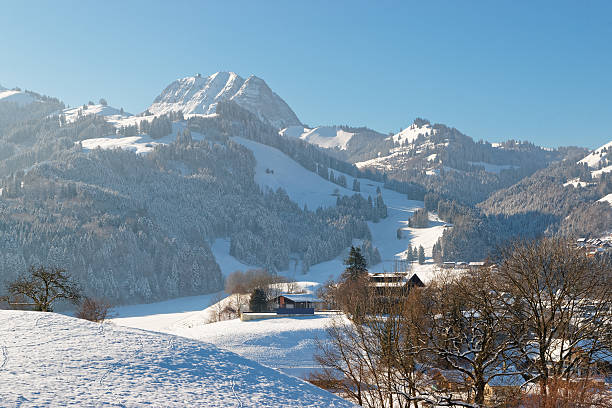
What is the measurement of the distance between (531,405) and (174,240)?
177 metres

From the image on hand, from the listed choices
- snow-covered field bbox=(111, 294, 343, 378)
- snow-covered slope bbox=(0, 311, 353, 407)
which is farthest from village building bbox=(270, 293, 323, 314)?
snow-covered slope bbox=(0, 311, 353, 407)

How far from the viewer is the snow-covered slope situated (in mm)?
15141

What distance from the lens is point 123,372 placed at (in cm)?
1733

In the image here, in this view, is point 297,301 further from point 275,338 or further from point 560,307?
point 560,307

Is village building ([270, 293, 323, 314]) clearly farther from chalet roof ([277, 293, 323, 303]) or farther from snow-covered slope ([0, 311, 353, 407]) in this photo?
snow-covered slope ([0, 311, 353, 407])

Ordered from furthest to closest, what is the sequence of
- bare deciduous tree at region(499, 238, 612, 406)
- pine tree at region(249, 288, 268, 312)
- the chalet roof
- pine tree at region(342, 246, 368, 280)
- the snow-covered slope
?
the chalet roof, pine tree at region(249, 288, 268, 312), pine tree at region(342, 246, 368, 280), bare deciduous tree at region(499, 238, 612, 406), the snow-covered slope

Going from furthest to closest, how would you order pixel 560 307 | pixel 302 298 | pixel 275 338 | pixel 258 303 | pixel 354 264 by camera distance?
pixel 302 298 < pixel 258 303 < pixel 354 264 < pixel 275 338 < pixel 560 307

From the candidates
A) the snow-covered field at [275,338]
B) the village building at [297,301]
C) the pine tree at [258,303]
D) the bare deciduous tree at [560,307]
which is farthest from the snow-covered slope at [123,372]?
the village building at [297,301]

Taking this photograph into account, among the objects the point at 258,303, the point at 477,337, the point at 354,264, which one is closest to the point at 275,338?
the point at 258,303

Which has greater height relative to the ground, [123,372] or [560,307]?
[560,307]

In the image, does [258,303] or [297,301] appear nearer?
[258,303]

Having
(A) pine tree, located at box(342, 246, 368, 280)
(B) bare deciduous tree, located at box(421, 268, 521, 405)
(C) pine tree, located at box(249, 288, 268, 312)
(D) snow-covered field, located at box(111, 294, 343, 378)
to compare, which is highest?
(A) pine tree, located at box(342, 246, 368, 280)

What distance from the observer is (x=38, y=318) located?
75.0 feet

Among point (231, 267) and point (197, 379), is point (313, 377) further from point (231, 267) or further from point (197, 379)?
point (231, 267)
